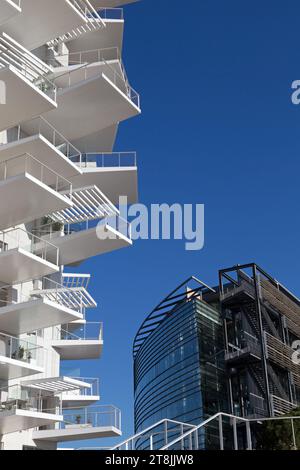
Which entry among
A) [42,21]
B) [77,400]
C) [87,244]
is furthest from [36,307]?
[42,21]

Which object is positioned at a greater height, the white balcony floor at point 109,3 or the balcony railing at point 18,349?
the white balcony floor at point 109,3

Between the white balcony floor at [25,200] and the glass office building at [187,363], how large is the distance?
86.1 ft

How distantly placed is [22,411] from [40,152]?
972 cm

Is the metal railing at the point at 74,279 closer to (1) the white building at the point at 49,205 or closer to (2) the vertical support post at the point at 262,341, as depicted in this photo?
(1) the white building at the point at 49,205

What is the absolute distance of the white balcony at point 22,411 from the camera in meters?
25.1

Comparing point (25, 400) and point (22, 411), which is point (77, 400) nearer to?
point (25, 400)

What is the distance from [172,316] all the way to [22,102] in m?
34.2

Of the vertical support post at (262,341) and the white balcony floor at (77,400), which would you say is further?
the vertical support post at (262,341)

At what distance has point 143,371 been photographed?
65.2 meters

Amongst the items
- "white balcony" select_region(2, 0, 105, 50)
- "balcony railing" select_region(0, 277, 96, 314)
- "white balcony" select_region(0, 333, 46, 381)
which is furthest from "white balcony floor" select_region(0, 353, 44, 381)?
"white balcony" select_region(2, 0, 105, 50)

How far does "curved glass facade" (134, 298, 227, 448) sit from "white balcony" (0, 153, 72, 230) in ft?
90.6

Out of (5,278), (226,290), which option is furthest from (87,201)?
(226,290)

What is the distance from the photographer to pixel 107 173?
102 ft

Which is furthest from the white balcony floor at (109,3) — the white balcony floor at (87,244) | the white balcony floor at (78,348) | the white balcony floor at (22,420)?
the white balcony floor at (22,420)
